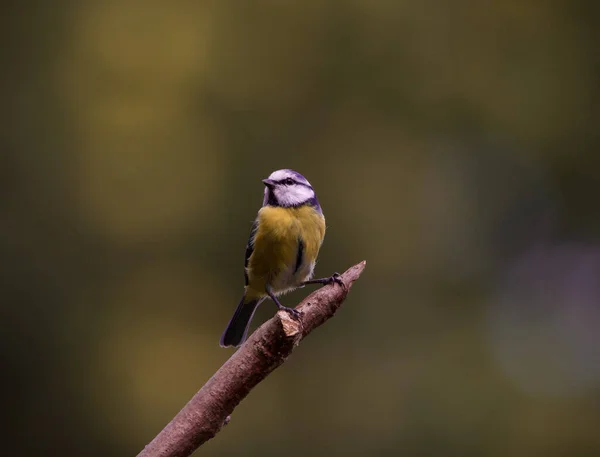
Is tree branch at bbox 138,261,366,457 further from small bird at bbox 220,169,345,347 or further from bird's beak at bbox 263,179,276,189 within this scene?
bird's beak at bbox 263,179,276,189

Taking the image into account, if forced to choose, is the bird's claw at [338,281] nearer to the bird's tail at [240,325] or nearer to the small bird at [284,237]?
the small bird at [284,237]

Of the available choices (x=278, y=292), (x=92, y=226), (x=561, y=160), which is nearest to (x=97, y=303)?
(x=92, y=226)

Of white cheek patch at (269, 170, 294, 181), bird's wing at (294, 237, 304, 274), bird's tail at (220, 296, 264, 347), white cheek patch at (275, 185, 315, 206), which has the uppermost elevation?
white cheek patch at (269, 170, 294, 181)

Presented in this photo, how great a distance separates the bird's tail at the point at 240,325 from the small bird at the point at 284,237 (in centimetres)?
13

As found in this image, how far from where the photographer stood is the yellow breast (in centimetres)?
324

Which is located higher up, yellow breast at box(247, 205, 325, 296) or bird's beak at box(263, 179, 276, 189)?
bird's beak at box(263, 179, 276, 189)

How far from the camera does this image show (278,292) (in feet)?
11.3

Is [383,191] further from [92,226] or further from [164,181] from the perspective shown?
[92,226]

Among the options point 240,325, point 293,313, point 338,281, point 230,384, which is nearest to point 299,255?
point 240,325

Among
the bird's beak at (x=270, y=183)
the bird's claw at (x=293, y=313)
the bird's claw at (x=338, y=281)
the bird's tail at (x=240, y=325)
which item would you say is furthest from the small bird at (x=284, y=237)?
the bird's claw at (x=293, y=313)

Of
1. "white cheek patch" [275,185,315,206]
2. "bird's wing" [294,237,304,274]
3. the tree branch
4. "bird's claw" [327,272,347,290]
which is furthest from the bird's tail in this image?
the tree branch

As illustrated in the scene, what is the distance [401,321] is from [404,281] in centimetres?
42

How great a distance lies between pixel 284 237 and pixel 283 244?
0.03 m

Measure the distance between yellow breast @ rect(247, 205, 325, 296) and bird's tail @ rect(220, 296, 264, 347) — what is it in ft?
0.59
